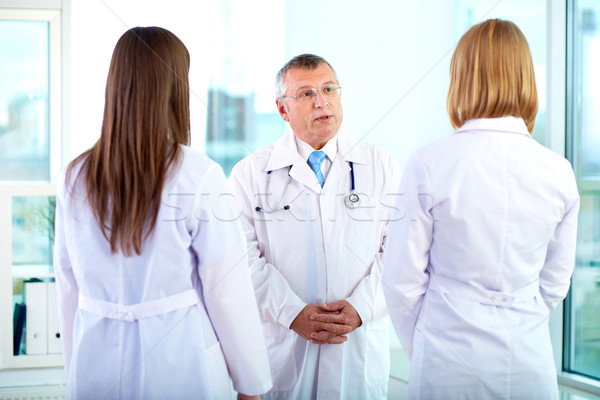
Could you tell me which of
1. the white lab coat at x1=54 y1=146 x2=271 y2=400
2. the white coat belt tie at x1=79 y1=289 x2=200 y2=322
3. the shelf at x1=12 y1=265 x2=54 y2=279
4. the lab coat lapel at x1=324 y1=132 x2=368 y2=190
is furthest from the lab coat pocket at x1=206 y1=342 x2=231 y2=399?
the shelf at x1=12 y1=265 x2=54 y2=279

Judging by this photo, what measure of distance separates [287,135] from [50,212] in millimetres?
1144

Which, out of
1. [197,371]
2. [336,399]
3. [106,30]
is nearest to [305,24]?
[106,30]

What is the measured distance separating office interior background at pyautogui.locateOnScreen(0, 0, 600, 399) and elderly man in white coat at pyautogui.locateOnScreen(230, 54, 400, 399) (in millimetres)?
720

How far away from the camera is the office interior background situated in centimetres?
194

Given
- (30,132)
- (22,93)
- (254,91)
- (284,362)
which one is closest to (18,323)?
(30,132)

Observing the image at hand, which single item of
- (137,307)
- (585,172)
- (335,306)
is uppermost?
(585,172)

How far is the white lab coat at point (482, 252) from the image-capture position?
1.19 meters

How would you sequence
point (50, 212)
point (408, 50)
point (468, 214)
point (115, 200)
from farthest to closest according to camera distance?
point (408, 50) < point (50, 212) < point (468, 214) < point (115, 200)

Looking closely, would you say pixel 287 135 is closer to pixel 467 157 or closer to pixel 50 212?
pixel 467 157

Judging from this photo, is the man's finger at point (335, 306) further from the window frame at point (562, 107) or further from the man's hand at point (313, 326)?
the window frame at point (562, 107)

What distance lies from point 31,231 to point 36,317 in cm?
37

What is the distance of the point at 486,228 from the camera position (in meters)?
1.19

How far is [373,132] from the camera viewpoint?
2.54m

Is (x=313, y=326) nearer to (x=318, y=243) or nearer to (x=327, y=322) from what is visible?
(x=327, y=322)
